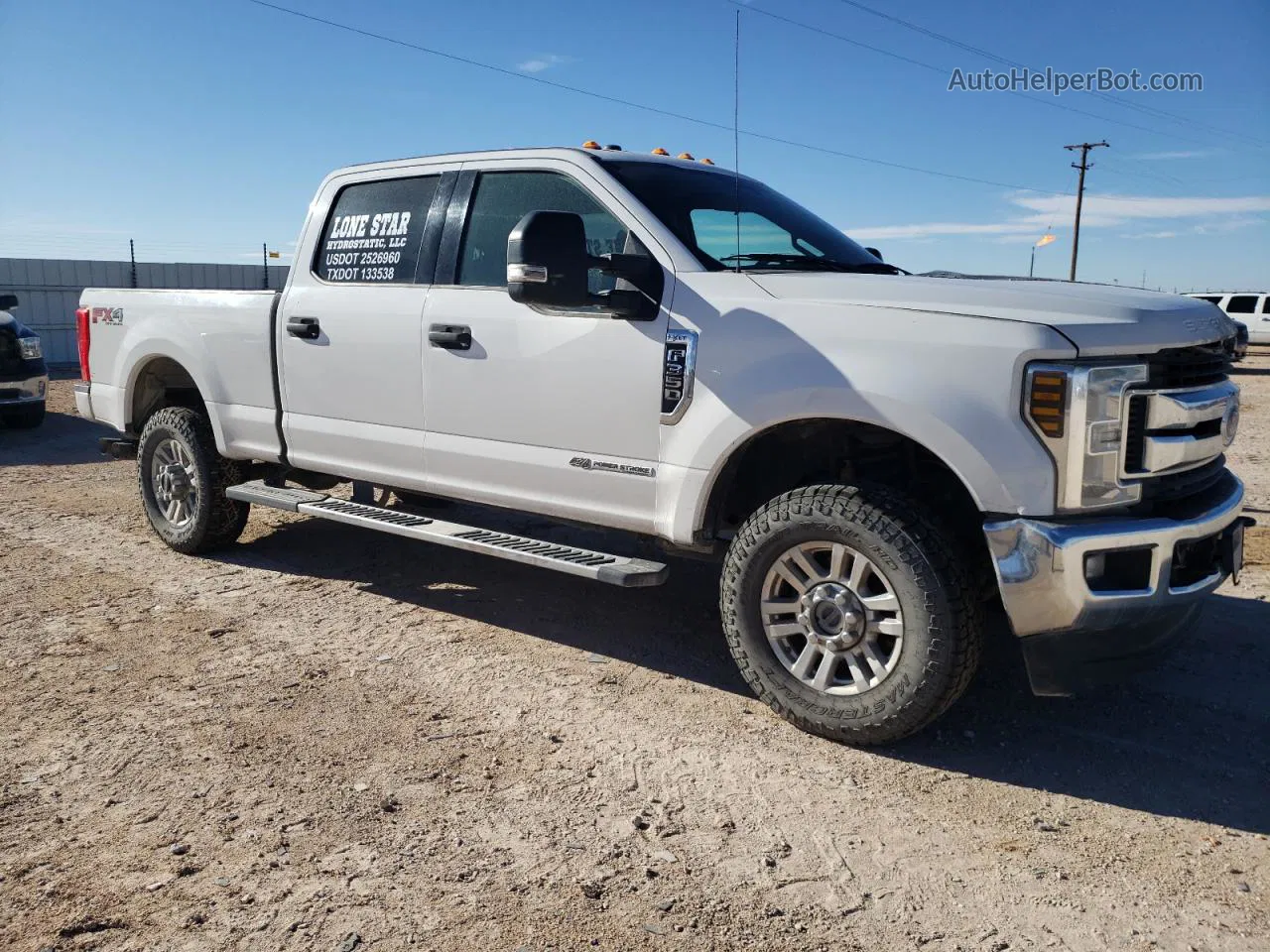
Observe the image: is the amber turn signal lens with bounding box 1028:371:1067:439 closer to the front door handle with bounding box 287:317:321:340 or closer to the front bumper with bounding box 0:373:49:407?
the front door handle with bounding box 287:317:321:340

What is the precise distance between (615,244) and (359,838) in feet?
8.15

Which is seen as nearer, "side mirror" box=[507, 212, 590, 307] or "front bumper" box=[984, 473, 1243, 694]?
"front bumper" box=[984, 473, 1243, 694]

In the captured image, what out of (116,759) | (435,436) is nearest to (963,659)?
(435,436)

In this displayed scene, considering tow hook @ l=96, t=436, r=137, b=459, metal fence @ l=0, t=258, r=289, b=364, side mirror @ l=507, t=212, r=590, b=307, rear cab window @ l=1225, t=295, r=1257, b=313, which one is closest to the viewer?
side mirror @ l=507, t=212, r=590, b=307

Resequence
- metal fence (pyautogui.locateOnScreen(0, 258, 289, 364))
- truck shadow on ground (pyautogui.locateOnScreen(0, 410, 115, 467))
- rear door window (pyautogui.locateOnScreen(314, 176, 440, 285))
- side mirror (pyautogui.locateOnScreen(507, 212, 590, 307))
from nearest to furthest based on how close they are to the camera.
Answer: side mirror (pyautogui.locateOnScreen(507, 212, 590, 307))
rear door window (pyautogui.locateOnScreen(314, 176, 440, 285))
truck shadow on ground (pyautogui.locateOnScreen(0, 410, 115, 467))
metal fence (pyautogui.locateOnScreen(0, 258, 289, 364))

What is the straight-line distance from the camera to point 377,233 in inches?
205

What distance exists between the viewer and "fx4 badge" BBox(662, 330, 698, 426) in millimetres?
3906

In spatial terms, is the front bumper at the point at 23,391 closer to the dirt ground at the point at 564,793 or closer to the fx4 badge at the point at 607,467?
the dirt ground at the point at 564,793

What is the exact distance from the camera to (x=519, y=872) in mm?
2877

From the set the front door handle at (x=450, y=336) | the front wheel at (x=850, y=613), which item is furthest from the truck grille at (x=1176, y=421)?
the front door handle at (x=450, y=336)

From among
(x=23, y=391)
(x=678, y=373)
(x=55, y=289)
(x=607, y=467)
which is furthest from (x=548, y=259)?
(x=55, y=289)

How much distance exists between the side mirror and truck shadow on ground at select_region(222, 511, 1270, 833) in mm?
1659

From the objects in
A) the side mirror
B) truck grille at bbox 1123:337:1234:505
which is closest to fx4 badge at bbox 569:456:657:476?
the side mirror

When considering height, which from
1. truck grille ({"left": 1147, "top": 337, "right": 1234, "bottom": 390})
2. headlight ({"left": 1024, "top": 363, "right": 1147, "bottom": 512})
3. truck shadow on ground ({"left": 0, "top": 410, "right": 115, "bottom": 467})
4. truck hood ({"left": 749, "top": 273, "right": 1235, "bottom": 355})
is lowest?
truck shadow on ground ({"left": 0, "top": 410, "right": 115, "bottom": 467})
